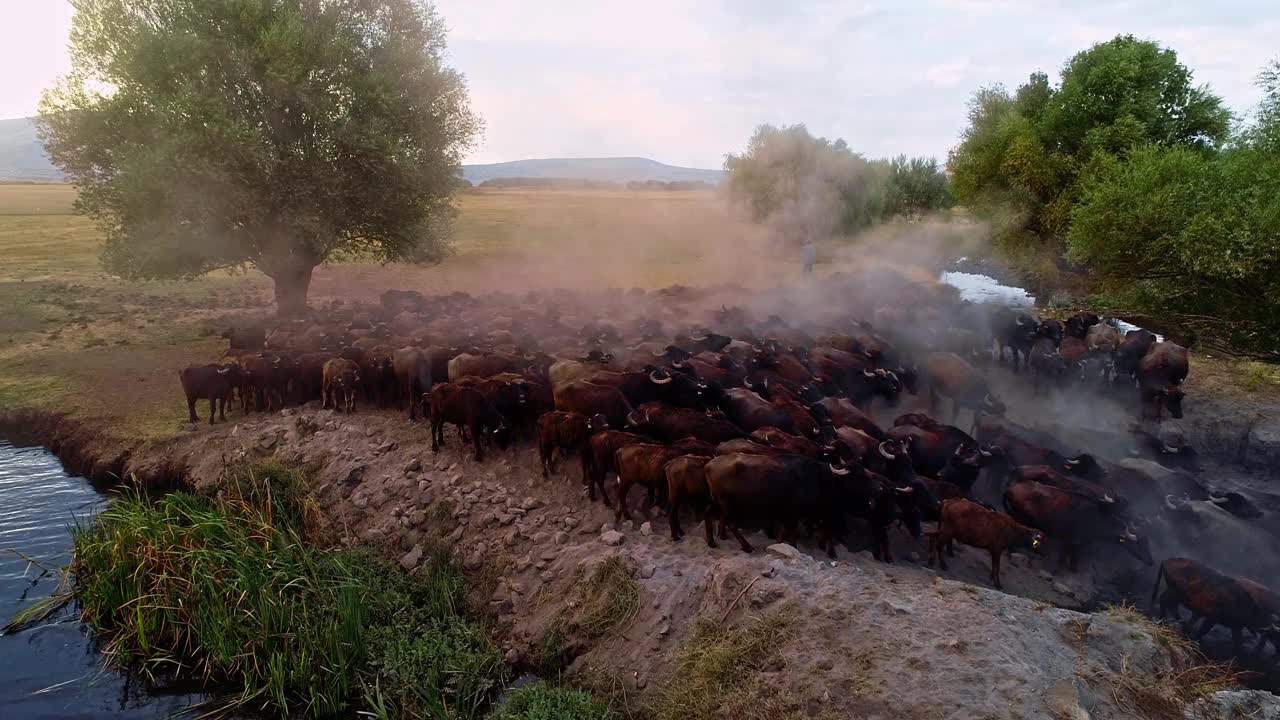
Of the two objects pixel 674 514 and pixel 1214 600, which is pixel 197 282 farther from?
pixel 1214 600

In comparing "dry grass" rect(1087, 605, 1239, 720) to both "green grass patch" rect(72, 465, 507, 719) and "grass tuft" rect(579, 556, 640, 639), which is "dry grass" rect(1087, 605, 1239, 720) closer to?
"grass tuft" rect(579, 556, 640, 639)

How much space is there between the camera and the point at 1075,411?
58.4ft

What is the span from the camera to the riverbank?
692cm

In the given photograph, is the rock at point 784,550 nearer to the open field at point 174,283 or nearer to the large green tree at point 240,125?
the open field at point 174,283

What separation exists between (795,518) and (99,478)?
1444 centimetres

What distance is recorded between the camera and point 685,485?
32.4ft

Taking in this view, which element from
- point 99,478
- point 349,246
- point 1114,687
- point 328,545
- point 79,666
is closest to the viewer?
point 1114,687

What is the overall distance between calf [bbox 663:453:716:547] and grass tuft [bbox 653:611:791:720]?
80.9 inches

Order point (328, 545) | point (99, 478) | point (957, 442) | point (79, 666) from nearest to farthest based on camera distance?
point (79, 666)
point (328, 545)
point (957, 442)
point (99, 478)

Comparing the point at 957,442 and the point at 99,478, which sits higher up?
the point at 957,442

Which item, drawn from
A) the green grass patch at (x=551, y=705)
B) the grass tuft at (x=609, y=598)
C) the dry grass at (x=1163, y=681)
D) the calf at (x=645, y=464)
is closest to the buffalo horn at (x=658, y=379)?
the calf at (x=645, y=464)

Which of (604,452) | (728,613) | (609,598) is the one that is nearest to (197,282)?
(604,452)

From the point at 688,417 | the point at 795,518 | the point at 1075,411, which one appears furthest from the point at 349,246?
the point at 1075,411

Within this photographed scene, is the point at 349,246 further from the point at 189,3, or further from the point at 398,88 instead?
the point at 189,3
